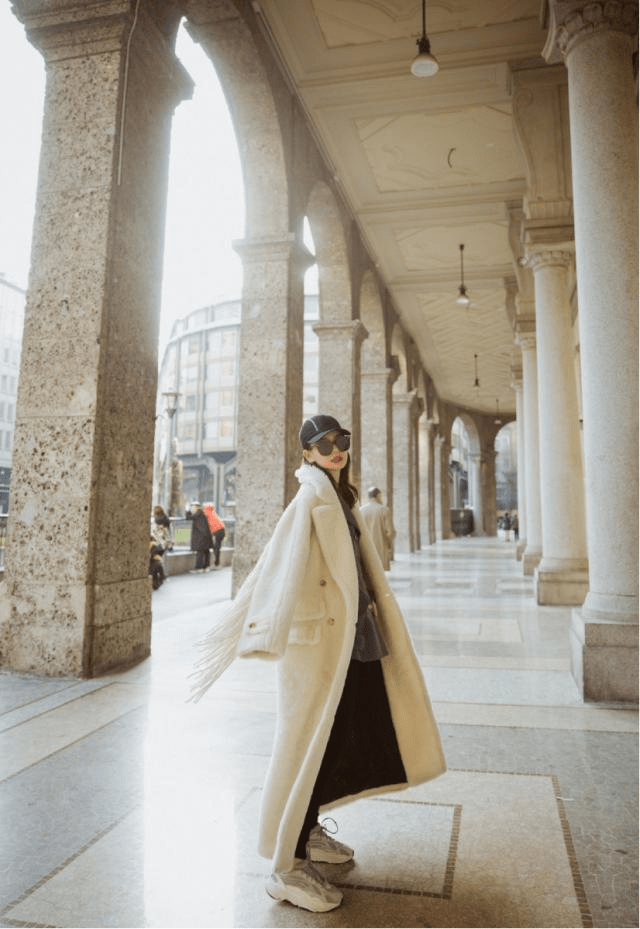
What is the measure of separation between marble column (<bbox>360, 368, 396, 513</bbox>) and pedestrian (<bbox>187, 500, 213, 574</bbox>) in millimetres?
4357

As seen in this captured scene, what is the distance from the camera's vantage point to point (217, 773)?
3033mm

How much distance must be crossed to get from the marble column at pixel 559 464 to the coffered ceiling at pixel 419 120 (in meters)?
2.57

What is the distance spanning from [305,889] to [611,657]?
301 centimetres

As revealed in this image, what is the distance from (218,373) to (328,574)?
4474 cm

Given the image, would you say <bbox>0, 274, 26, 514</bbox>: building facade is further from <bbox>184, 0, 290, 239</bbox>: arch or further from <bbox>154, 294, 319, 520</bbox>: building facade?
<bbox>184, 0, 290, 239</bbox>: arch

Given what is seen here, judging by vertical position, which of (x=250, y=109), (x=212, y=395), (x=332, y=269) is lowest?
(x=332, y=269)

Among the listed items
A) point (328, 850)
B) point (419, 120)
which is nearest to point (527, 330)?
point (419, 120)

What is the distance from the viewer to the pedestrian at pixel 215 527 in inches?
531

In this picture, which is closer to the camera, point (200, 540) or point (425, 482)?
point (200, 540)

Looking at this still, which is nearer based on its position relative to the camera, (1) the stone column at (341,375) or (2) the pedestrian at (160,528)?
(2) the pedestrian at (160,528)

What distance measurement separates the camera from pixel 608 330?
4.59 m

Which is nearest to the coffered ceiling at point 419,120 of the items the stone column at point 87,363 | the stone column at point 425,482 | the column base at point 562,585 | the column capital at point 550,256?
the column capital at point 550,256

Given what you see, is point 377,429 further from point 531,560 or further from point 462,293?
point 531,560

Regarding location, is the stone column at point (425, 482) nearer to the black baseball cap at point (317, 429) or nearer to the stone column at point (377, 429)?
the stone column at point (377, 429)
